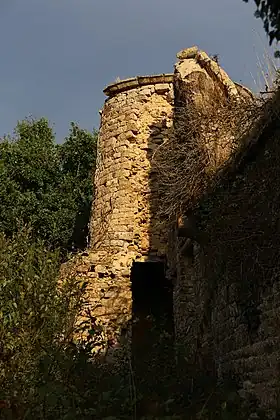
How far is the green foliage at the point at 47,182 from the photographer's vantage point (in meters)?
18.6

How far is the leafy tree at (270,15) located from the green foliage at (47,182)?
49.9ft

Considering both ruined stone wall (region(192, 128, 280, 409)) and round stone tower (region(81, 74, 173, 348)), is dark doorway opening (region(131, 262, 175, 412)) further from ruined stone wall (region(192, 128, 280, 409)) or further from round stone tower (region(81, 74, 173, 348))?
ruined stone wall (region(192, 128, 280, 409))

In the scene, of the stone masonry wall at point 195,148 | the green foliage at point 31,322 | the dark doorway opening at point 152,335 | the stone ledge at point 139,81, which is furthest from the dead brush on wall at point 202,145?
the stone ledge at point 139,81

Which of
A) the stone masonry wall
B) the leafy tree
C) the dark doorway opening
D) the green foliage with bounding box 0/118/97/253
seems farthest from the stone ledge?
the leafy tree

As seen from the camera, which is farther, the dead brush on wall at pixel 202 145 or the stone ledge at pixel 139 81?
the stone ledge at pixel 139 81

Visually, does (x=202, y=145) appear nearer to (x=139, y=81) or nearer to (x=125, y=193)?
(x=125, y=193)

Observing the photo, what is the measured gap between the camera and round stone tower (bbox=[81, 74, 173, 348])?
38.5 ft

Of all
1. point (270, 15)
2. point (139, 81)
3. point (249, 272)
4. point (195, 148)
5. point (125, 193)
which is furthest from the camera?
point (139, 81)

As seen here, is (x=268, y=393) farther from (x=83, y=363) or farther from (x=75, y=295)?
(x=75, y=295)

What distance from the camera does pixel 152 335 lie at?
8734 mm

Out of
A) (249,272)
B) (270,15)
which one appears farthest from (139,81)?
(270,15)

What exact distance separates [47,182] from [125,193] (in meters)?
7.14

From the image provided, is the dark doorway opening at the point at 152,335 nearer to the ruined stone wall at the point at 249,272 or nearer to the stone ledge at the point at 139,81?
the ruined stone wall at the point at 249,272

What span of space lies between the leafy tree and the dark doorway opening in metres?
5.01
